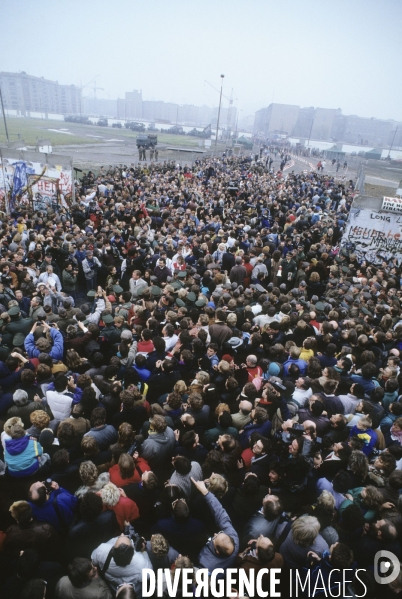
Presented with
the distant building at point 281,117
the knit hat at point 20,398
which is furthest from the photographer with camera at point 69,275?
the distant building at point 281,117

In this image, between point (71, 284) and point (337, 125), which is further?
point (337, 125)

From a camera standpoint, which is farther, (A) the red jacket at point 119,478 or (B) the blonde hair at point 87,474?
(A) the red jacket at point 119,478

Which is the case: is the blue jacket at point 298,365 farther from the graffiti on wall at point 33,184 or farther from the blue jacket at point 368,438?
the graffiti on wall at point 33,184

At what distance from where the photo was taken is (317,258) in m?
11.4

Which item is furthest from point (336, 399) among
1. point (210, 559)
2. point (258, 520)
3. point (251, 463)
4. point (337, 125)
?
point (337, 125)

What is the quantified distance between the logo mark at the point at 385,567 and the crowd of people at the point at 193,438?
41mm

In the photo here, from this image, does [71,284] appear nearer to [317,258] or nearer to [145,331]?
[145,331]

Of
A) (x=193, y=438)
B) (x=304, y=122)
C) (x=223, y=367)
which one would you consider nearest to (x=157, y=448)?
(x=193, y=438)

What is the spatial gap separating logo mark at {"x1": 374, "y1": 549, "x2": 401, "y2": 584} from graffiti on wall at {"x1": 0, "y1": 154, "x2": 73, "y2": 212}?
1538 centimetres

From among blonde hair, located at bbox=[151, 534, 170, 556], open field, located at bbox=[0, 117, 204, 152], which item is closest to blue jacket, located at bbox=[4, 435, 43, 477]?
blonde hair, located at bbox=[151, 534, 170, 556]

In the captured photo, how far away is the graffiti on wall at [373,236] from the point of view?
1184cm

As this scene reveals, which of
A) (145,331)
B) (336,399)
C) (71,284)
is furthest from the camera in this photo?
(71,284)

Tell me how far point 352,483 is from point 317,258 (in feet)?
28.6

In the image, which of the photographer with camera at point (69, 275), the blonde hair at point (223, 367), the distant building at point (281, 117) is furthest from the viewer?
the distant building at point (281, 117)
